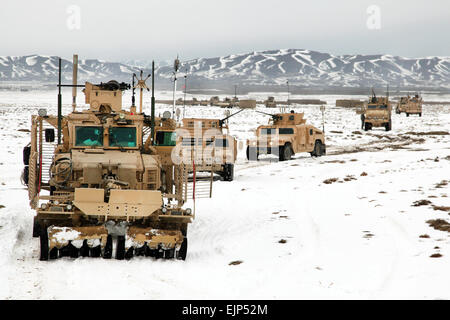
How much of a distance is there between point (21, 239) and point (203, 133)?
1098 cm

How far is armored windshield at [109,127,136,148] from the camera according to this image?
11.8m

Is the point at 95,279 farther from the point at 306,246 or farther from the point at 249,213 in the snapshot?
the point at 249,213

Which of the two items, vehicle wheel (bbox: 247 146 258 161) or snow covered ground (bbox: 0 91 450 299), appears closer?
snow covered ground (bbox: 0 91 450 299)

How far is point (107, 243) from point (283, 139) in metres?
19.0

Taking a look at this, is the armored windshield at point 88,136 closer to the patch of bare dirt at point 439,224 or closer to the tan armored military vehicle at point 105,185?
the tan armored military vehicle at point 105,185

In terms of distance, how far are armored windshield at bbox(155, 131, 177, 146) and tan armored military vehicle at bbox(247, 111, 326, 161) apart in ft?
49.9

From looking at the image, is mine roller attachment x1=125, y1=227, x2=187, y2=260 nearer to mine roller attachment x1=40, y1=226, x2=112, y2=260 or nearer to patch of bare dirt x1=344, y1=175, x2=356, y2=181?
mine roller attachment x1=40, y1=226, x2=112, y2=260

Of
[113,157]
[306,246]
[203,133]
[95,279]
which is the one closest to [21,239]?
[113,157]

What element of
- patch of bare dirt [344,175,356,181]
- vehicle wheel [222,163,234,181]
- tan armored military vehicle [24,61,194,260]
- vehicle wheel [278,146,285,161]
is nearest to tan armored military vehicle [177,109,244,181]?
vehicle wheel [222,163,234,181]

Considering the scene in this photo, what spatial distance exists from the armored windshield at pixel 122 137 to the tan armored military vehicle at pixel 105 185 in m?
0.02

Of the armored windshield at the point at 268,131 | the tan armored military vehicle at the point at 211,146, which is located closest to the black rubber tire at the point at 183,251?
the tan armored military vehicle at the point at 211,146

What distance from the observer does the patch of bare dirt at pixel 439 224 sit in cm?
1043

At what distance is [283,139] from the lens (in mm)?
27750

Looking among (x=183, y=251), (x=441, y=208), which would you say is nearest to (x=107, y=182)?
(x=183, y=251)
